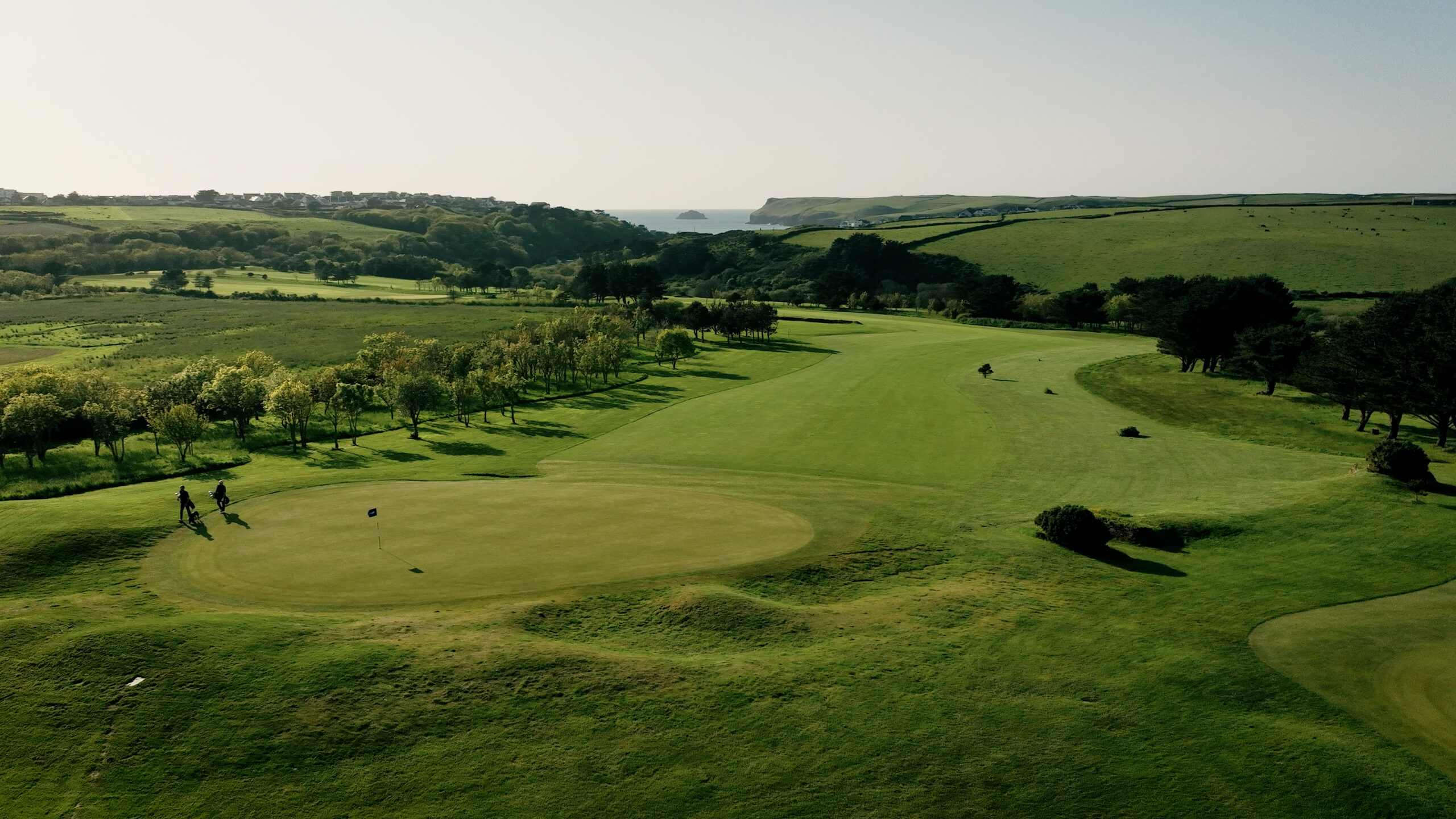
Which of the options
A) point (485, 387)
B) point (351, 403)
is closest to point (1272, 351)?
point (485, 387)

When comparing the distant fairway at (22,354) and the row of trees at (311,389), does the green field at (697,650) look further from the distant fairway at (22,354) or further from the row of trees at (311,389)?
the distant fairway at (22,354)

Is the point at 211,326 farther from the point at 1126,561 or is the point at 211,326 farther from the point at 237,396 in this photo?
the point at 1126,561

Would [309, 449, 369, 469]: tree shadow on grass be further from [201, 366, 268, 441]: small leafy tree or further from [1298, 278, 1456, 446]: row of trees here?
[1298, 278, 1456, 446]: row of trees

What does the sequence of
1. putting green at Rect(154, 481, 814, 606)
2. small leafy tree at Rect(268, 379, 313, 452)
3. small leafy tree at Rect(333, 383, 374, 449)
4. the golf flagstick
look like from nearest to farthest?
putting green at Rect(154, 481, 814, 606) < the golf flagstick < small leafy tree at Rect(268, 379, 313, 452) < small leafy tree at Rect(333, 383, 374, 449)

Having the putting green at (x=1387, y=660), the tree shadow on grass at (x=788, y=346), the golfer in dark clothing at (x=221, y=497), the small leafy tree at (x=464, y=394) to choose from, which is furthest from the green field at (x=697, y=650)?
the tree shadow on grass at (x=788, y=346)

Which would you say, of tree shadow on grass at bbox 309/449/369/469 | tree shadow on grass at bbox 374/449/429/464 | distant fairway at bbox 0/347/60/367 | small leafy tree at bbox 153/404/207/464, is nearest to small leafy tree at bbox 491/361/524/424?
tree shadow on grass at bbox 374/449/429/464

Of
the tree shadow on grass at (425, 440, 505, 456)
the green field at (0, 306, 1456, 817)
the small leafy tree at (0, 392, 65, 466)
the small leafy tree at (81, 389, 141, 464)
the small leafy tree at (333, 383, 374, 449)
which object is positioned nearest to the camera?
the green field at (0, 306, 1456, 817)
